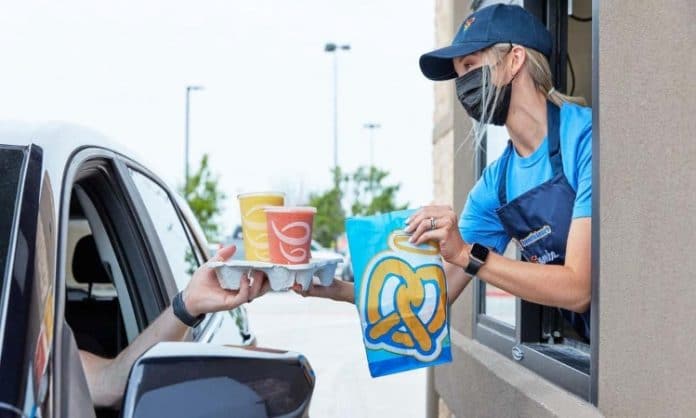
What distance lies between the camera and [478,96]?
2.69 meters

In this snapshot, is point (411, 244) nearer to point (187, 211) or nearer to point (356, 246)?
point (356, 246)

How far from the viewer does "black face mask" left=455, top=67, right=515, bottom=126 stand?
2625 millimetres

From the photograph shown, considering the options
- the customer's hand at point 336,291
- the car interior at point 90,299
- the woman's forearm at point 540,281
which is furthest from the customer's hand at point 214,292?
the car interior at point 90,299

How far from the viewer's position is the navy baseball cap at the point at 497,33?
2.59 m

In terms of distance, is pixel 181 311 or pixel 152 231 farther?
pixel 152 231

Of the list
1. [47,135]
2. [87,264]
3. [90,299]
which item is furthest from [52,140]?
[90,299]

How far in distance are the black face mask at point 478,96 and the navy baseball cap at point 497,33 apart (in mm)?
92

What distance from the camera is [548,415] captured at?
244 centimetres

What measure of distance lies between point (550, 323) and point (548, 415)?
3.05 ft
